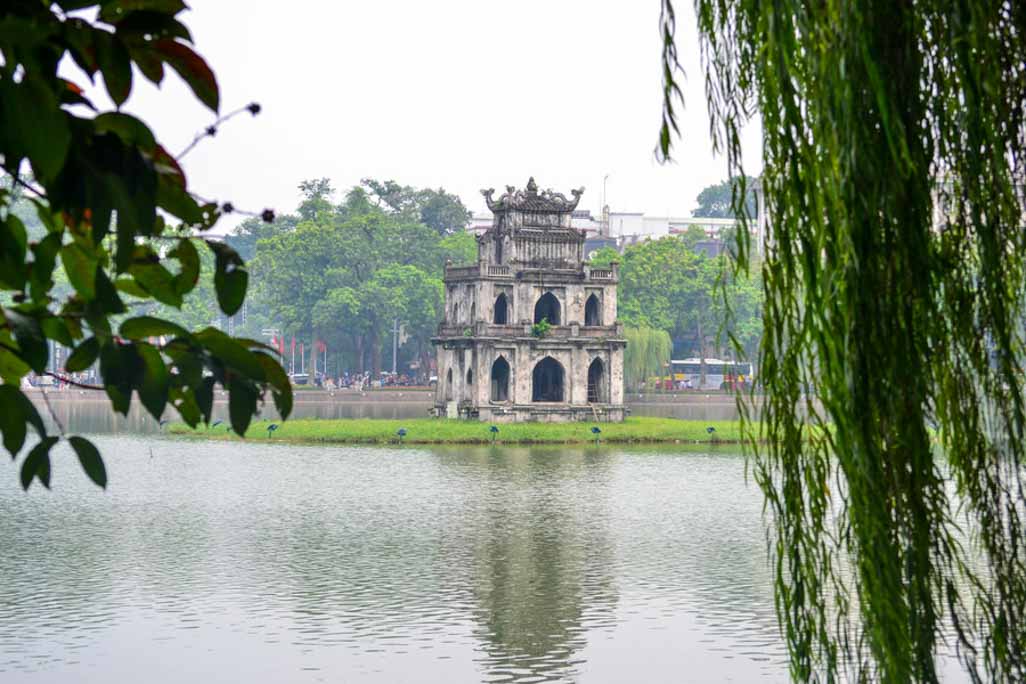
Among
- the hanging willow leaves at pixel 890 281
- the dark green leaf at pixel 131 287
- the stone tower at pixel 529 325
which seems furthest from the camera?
the stone tower at pixel 529 325

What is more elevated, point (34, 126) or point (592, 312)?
point (592, 312)

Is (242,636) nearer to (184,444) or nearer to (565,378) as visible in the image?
(184,444)

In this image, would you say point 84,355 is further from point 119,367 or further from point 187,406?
point 187,406

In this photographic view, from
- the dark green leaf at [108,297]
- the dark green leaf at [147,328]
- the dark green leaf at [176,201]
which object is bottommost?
the dark green leaf at [147,328]

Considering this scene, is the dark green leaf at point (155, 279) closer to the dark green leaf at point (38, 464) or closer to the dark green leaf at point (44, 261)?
the dark green leaf at point (44, 261)

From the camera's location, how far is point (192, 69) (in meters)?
3.28

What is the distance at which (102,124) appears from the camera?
123 inches

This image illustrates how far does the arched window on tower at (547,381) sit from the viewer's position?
51.6 meters

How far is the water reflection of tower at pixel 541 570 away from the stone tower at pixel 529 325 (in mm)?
14776

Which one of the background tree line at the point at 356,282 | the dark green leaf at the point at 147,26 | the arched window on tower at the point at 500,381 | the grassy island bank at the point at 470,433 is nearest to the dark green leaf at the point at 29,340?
the dark green leaf at the point at 147,26

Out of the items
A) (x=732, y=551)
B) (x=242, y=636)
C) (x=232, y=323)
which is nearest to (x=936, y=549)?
(x=242, y=636)

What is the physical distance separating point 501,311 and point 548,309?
1.64m

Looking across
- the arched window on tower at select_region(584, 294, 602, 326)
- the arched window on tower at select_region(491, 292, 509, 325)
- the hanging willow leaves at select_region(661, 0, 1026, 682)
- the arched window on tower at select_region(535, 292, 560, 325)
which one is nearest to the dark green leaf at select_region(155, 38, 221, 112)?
the hanging willow leaves at select_region(661, 0, 1026, 682)

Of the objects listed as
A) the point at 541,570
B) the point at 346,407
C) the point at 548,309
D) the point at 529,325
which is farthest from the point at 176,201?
the point at 346,407
